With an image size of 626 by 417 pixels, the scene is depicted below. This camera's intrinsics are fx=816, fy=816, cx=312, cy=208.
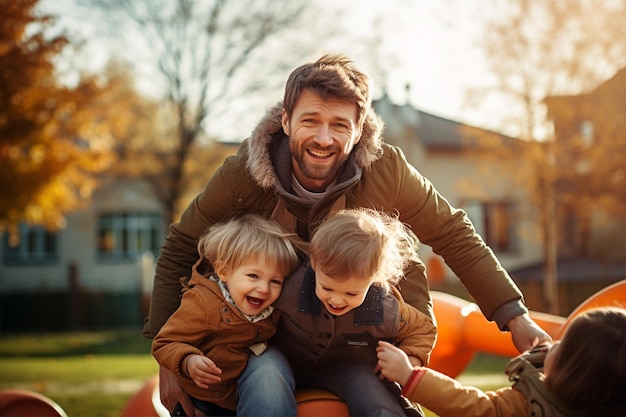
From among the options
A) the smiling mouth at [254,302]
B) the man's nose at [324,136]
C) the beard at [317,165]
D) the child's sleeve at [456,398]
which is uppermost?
the man's nose at [324,136]

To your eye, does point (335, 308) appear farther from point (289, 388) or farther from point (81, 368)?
point (81, 368)

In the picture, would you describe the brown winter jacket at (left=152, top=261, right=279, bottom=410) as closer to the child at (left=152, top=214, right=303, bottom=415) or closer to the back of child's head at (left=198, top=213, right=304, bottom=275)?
the child at (left=152, top=214, right=303, bottom=415)

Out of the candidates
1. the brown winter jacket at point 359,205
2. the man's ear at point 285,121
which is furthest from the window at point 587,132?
the man's ear at point 285,121

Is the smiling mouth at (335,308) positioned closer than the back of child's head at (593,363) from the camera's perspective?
No

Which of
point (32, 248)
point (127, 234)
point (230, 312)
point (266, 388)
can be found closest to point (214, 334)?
point (230, 312)

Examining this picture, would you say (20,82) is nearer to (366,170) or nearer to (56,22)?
(56,22)

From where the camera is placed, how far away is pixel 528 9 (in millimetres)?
14062

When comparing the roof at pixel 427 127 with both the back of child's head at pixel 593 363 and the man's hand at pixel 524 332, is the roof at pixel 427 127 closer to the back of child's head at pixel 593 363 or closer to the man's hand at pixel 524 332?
the man's hand at pixel 524 332

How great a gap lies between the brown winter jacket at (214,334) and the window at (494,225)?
73.2 ft

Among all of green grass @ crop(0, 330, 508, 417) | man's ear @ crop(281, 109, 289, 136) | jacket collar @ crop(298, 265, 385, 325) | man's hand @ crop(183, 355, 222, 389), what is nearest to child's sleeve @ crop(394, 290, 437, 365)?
jacket collar @ crop(298, 265, 385, 325)

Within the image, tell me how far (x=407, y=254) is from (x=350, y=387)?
22.0 inches

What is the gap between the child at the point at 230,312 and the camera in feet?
10.1

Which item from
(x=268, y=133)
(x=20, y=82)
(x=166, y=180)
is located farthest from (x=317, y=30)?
(x=268, y=133)

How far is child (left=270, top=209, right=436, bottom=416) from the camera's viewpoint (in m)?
2.85
